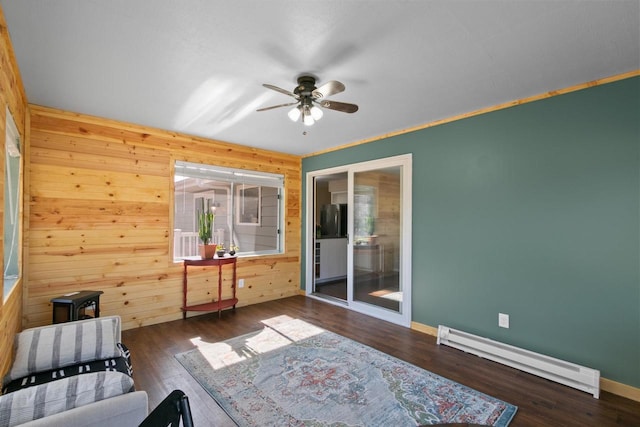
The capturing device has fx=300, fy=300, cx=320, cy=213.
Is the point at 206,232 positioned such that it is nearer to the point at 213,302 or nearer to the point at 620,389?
the point at 213,302

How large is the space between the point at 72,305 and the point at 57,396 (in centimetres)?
208

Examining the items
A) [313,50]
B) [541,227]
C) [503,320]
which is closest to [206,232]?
[313,50]

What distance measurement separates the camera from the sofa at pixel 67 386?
109cm

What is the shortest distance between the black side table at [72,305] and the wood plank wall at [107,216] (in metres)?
0.39

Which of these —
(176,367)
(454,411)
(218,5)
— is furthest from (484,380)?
(218,5)

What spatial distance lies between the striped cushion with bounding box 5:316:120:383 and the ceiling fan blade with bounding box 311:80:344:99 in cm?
237

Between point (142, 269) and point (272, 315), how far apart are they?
1.79 m

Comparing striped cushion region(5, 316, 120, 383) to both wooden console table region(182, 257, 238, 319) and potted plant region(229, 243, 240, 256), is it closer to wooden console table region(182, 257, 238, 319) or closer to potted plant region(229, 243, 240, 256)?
wooden console table region(182, 257, 238, 319)

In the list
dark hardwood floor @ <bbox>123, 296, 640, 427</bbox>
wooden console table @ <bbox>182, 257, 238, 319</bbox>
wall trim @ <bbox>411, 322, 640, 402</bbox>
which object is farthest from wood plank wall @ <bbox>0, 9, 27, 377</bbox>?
wall trim @ <bbox>411, 322, 640, 402</bbox>

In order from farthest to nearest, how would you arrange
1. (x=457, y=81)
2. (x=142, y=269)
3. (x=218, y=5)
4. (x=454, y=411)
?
(x=142, y=269), (x=457, y=81), (x=454, y=411), (x=218, y=5)

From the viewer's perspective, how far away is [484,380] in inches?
101

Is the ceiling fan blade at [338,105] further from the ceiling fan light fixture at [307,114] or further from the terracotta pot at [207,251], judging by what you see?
the terracotta pot at [207,251]

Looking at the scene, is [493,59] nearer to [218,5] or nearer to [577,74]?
[577,74]

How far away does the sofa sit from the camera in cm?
109
